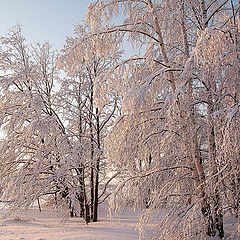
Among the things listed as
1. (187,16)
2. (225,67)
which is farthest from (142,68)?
(187,16)

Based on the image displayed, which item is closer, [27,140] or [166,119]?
[166,119]

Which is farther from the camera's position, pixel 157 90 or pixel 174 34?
pixel 174 34

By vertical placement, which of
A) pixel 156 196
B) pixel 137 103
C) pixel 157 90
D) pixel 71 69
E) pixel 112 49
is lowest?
pixel 156 196

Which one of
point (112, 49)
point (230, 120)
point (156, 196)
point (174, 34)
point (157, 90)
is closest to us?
point (230, 120)

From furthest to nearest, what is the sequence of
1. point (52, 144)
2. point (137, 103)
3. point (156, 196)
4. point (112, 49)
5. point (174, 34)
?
point (52, 144) → point (174, 34) → point (112, 49) → point (156, 196) → point (137, 103)

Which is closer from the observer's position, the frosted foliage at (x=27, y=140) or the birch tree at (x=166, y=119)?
the birch tree at (x=166, y=119)

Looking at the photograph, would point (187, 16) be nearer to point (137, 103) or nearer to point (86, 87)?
point (137, 103)

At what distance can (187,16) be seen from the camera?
537cm

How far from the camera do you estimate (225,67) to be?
168 inches

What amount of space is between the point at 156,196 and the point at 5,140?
569cm

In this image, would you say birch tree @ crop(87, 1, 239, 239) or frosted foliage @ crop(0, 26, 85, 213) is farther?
frosted foliage @ crop(0, 26, 85, 213)

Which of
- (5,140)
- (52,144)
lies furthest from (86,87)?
(5,140)

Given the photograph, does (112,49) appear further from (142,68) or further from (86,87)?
(86,87)

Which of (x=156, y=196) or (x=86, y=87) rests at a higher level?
(x=86, y=87)
